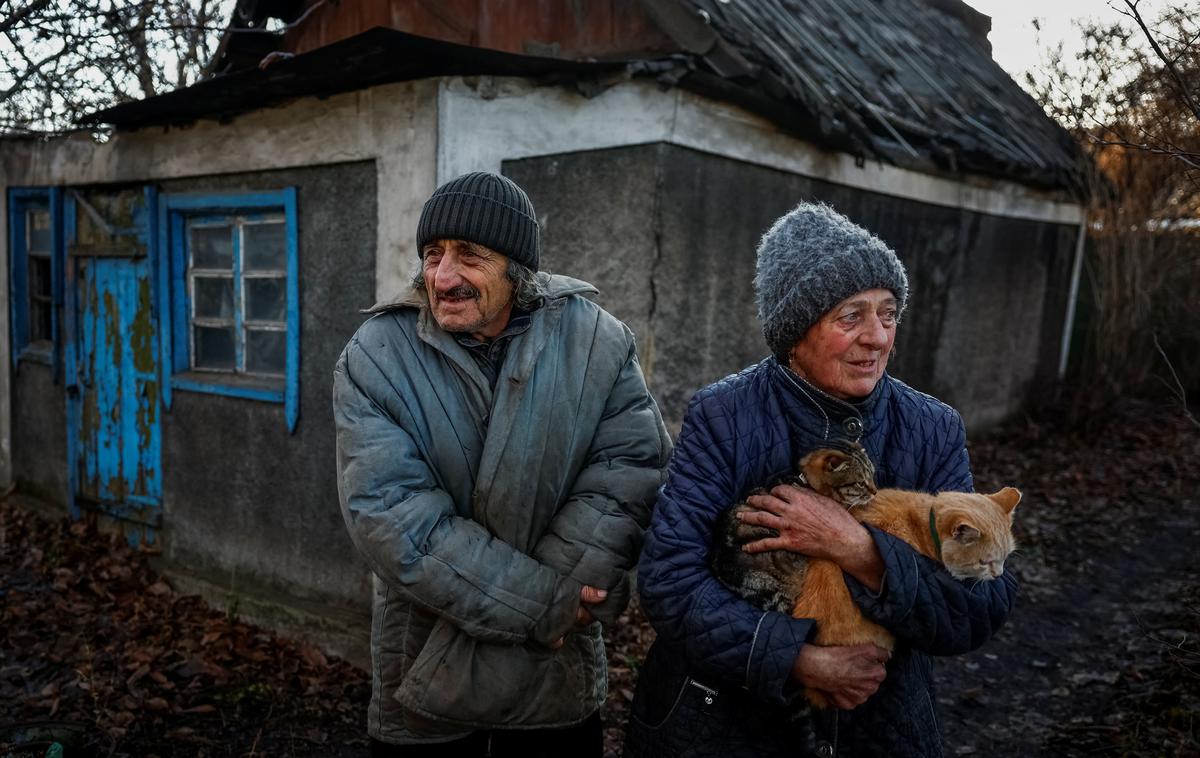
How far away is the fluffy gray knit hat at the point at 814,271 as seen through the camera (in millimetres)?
1817

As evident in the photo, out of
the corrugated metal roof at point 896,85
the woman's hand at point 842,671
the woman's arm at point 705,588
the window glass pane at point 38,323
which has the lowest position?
the window glass pane at point 38,323

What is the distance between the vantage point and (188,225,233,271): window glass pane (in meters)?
5.61

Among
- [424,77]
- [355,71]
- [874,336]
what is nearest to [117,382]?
[355,71]

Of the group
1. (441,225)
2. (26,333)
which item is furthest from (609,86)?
(26,333)

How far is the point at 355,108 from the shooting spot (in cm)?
466

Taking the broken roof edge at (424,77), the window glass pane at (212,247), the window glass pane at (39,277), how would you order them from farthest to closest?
the window glass pane at (39,277) < the window glass pane at (212,247) < the broken roof edge at (424,77)

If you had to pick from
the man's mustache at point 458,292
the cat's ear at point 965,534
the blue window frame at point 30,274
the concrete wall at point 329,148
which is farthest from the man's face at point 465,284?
the blue window frame at point 30,274

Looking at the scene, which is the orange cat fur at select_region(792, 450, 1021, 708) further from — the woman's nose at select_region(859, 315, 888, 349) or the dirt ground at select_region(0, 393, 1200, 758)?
the dirt ground at select_region(0, 393, 1200, 758)

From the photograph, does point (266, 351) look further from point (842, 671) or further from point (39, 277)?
point (842, 671)

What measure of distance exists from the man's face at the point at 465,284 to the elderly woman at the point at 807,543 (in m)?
0.61

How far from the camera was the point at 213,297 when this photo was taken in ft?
19.0

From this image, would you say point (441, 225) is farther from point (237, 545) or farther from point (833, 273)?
point (237, 545)

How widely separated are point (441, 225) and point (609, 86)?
2702mm

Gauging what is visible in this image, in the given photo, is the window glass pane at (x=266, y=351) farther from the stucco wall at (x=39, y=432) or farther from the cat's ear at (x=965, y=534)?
the cat's ear at (x=965, y=534)
